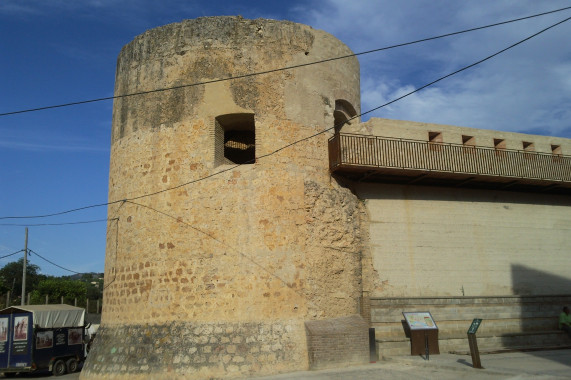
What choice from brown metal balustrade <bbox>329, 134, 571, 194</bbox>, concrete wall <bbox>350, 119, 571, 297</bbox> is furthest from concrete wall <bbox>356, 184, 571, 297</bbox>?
brown metal balustrade <bbox>329, 134, 571, 194</bbox>

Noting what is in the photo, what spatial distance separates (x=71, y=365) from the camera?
16.5m

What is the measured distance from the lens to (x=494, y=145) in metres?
16.7

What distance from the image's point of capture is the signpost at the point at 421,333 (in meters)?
12.7

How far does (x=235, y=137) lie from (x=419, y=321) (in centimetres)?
738

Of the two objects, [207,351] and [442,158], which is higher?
[442,158]

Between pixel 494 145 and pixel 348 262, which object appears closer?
pixel 348 262

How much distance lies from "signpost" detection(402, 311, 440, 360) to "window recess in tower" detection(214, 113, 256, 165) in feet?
18.9

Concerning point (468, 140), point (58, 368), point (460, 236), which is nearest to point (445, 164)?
point (468, 140)

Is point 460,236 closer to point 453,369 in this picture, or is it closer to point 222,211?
point 453,369

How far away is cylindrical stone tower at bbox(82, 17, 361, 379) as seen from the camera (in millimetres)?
11312

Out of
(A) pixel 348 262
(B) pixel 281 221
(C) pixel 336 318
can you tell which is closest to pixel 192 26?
(B) pixel 281 221

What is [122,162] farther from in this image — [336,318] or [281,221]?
[336,318]

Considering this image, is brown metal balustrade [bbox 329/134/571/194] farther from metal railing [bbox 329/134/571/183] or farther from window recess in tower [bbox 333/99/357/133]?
window recess in tower [bbox 333/99/357/133]

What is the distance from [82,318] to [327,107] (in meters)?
11.2
